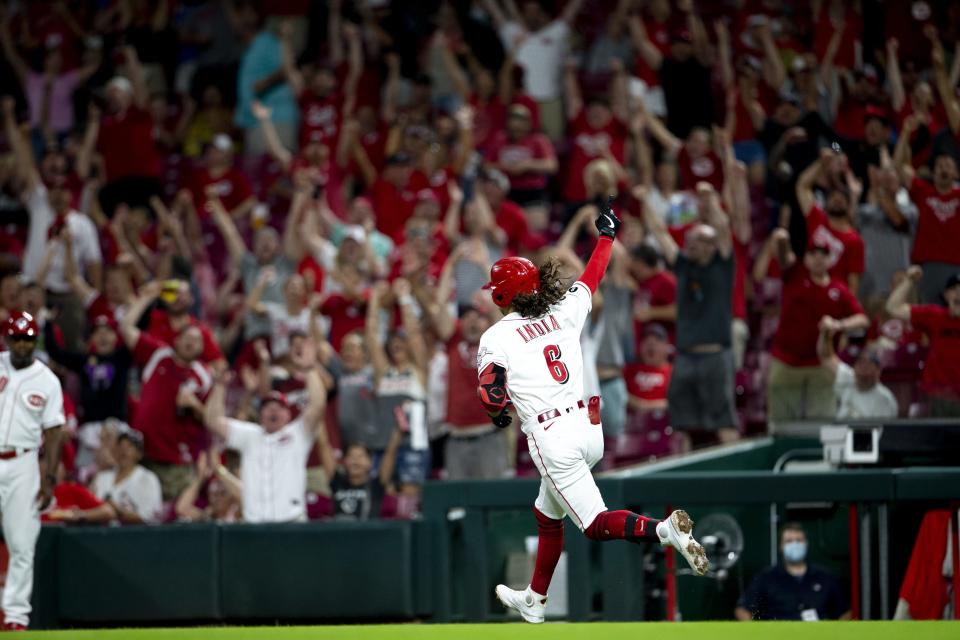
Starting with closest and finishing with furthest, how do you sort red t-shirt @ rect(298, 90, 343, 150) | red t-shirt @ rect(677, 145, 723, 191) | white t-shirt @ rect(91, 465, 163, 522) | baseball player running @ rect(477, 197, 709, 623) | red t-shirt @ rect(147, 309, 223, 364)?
1. baseball player running @ rect(477, 197, 709, 623)
2. white t-shirt @ rect(91, 465, 163, 522)
3. red t-shirt @ rect(147, 309, 223, 364)
4. red t-shirt @ rect(677, 145, 723, 191)
5. red t-shirt @ rect(298, 90, 343, 150)

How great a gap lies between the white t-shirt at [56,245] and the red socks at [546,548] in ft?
22.5

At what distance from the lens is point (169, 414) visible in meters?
11.4

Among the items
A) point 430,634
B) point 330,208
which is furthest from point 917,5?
point 430,634

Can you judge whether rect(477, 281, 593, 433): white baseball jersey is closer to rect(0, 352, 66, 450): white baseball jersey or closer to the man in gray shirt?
rect(0, 352, 66, 450): white baseball jersey

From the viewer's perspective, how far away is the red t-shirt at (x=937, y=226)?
10.9 metres

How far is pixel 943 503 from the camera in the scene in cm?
900

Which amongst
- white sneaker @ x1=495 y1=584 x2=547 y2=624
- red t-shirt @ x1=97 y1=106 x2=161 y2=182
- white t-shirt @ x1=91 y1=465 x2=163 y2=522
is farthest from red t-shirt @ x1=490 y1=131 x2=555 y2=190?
white sneaker @ x1=495 y1=584 x2=547 y2=624

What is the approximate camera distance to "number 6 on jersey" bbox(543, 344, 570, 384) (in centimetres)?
702

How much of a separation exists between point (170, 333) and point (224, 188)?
242cm

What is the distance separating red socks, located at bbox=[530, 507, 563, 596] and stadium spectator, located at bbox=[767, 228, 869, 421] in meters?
4.21

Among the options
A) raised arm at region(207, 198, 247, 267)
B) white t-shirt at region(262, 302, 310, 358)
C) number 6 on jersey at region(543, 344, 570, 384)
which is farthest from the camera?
raised arm at region(207, 198, 247, 267)

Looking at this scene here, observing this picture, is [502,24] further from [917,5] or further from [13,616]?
[13,616]

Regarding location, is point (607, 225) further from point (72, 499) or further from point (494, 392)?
point (72, 499)

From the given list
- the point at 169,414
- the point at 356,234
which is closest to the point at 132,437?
the point at 169,414
